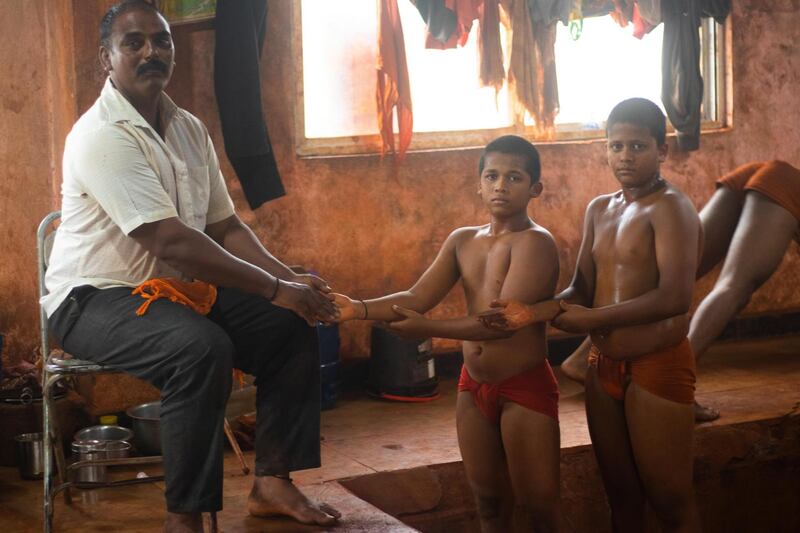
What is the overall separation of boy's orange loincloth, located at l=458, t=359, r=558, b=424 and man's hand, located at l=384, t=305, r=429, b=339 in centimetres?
27

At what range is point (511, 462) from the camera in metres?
3.39

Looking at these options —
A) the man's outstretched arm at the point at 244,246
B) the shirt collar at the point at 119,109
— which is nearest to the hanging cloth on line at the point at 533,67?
the man's outstretched arm at the point at 244,246

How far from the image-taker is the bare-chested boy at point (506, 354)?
336 centimetres

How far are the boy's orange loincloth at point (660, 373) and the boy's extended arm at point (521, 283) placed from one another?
1.28 feet

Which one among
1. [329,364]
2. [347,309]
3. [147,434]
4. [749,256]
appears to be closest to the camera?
[347,309]

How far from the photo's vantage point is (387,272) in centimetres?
602

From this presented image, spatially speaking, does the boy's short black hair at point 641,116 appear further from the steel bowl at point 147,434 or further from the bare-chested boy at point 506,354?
the steel bowl at point 147,434

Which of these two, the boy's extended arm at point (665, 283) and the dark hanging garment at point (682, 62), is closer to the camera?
the boy's extended arm at point (665, 283)

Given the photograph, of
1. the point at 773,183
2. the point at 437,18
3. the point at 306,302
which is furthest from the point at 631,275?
the point at 437,18

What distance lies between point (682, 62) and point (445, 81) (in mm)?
1540

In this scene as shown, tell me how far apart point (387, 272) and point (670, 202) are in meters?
2.80

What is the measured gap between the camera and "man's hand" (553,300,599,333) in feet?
11.1

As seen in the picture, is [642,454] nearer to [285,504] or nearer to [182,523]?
[285,504]

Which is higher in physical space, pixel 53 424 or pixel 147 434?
pixel 53 424
